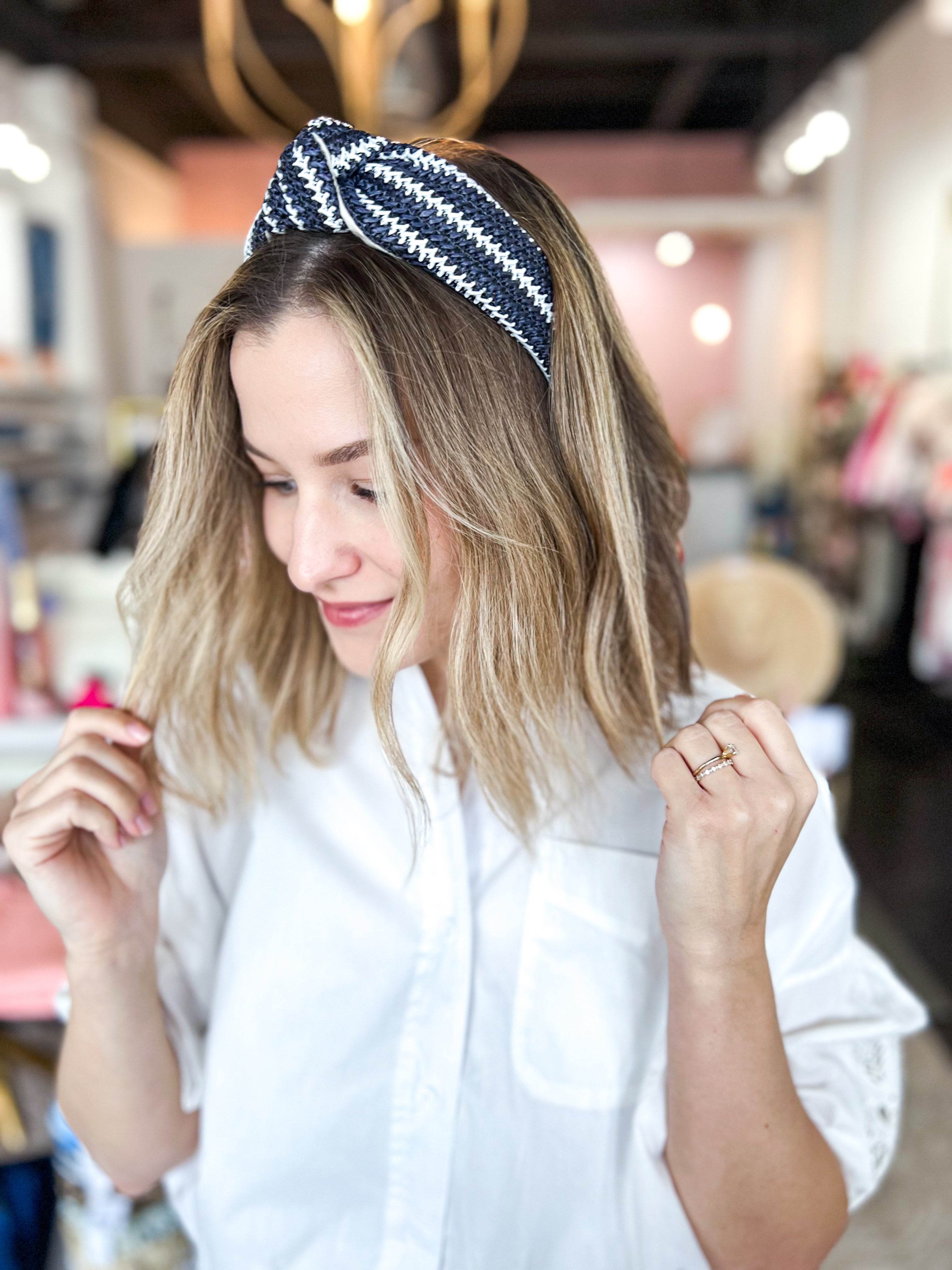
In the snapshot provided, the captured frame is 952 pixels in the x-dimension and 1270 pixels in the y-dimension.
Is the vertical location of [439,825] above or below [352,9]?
below

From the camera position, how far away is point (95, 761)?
884mm

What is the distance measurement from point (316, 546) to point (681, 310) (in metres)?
4.67

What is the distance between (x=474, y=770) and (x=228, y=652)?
0.29 metres

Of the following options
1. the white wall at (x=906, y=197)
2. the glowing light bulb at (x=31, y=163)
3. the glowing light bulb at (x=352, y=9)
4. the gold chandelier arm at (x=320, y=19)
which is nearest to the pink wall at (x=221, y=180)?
the gold chandelier arm at (x=320, y=19)

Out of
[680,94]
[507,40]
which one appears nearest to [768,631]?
[507,40]

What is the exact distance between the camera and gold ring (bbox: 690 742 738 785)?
0.77 m

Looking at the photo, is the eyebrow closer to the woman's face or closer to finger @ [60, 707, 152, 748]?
the woman's face

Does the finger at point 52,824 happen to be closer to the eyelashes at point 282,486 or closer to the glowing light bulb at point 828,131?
the eyelashes at point 282,486

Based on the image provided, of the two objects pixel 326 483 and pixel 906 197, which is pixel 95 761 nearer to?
pixel 326 483

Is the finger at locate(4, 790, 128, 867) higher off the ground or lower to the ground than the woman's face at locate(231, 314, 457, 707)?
lower

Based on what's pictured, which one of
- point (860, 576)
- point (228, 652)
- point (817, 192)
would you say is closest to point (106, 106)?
point (817, 192)

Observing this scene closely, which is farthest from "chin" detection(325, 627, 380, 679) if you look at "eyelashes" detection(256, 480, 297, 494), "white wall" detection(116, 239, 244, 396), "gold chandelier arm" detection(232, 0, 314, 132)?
"white wall" detection(116, 239, 244, 396)

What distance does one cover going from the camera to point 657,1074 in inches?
37.0

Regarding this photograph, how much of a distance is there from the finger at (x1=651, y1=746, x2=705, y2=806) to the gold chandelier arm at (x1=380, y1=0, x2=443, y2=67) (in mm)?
3226
